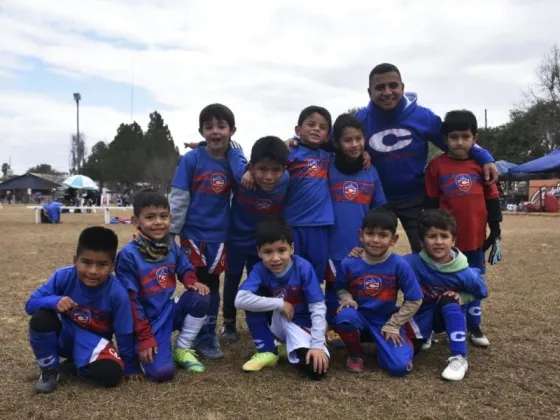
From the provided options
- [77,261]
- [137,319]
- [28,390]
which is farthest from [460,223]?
[28,390]

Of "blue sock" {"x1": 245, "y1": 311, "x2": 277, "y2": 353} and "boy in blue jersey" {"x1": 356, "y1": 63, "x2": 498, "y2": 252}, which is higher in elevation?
"boy in blue jersey" {"x1": 356, "y1": 63, "x2": 498, "y2": 252}

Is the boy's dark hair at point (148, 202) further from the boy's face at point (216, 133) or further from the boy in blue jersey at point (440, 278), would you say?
the boy in blue jersey at point (440, 278)

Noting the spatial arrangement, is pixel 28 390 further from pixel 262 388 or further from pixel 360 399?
pixel 360 399

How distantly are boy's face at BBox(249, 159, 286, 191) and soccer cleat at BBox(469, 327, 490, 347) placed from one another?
1.86 meters

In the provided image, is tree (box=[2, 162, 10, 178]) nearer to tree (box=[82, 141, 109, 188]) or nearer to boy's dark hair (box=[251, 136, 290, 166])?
tree (box=[82, 141, 109, 188])

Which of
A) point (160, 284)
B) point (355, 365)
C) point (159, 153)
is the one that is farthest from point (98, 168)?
point (355, 365)

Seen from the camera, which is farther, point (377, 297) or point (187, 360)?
point (377, 297)

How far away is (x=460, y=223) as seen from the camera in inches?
158

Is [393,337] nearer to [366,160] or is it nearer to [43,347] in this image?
[366,160]

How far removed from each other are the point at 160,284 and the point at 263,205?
0.96m

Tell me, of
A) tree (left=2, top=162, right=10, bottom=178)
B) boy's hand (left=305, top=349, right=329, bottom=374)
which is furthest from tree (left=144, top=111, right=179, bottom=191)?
tree (left=2, top=162, right=10, bottom=178)

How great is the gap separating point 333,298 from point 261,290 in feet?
2.32

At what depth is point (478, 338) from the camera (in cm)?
390

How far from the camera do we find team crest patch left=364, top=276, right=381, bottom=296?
11.6 ft
